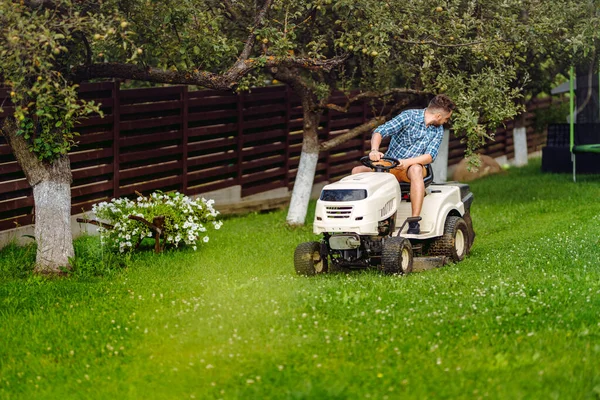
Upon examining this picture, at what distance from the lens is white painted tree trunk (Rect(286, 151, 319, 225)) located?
14.9m

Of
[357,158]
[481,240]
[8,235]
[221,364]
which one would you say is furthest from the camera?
[357,158]

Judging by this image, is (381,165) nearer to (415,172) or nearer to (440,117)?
Answer: (415,172)

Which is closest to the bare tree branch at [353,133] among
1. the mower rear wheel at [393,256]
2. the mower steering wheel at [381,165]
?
the mower steering wheel at [381,165]

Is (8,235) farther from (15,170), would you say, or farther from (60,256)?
(60,256)

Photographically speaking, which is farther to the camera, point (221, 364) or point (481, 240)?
point (481, 240)

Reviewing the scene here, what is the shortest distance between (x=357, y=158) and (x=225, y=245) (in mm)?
7353

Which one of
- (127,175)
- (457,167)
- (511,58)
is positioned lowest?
(457,167)

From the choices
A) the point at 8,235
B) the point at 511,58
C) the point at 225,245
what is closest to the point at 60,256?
the point at 8,235

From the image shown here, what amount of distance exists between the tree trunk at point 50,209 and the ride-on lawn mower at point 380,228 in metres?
2.66

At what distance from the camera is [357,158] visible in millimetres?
19766

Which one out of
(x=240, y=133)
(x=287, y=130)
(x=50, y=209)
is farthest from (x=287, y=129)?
(x=50, y=209)

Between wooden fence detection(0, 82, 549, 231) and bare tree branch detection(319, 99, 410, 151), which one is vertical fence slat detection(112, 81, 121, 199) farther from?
bare tree branch detection(319, 99, 410, 151)

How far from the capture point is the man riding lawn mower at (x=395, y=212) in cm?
981

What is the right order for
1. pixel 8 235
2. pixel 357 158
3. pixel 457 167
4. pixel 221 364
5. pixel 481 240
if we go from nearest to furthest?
pixel 221 364
pixel 8 235
pixel 481 240
pixel 357 158
pixel 457 167
